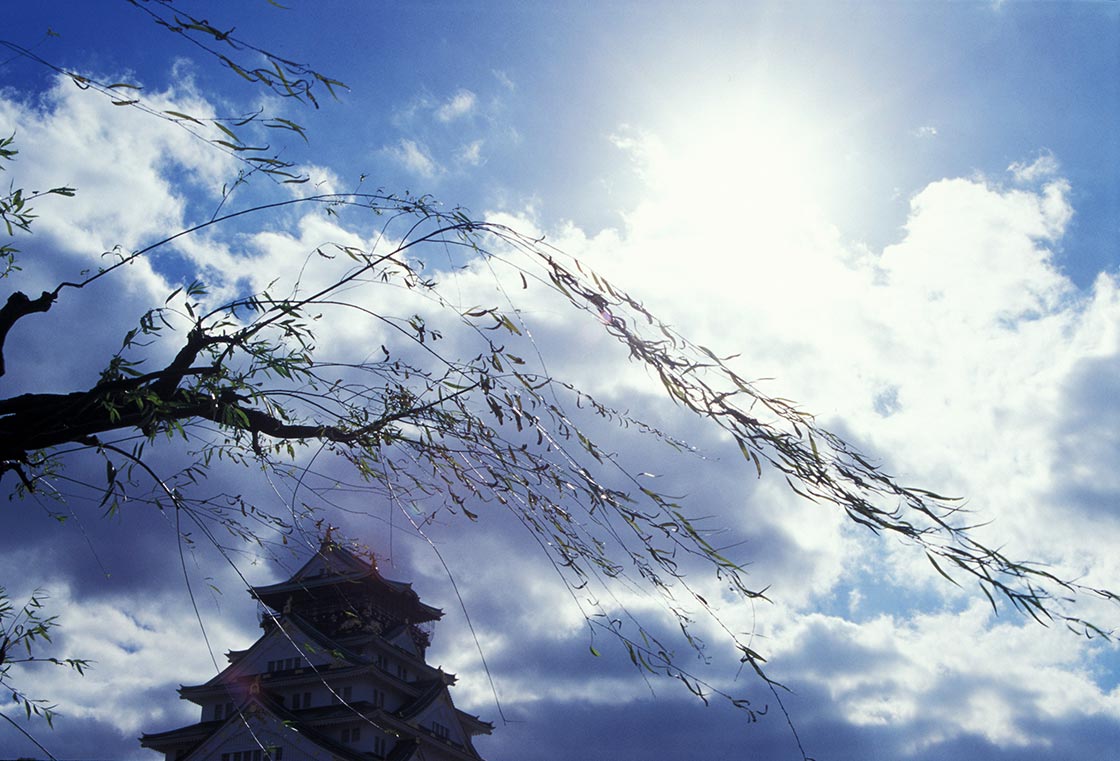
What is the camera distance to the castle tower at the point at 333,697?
2391 cm

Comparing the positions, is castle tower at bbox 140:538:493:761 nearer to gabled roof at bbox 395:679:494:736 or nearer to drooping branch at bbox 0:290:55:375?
gabled roof at bbox 395:679:494:736

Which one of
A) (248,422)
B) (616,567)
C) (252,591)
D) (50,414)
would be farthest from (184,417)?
(616,567)

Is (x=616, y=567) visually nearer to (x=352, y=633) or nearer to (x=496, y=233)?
(x=496, y=233)

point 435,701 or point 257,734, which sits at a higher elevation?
point 435,701

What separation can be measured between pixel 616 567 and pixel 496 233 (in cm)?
98

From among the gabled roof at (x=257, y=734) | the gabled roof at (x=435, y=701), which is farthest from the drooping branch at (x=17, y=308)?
the gabled roof at (x=435, y=701)

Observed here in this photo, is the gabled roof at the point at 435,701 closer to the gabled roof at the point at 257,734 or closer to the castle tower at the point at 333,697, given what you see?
the castle tower at the point at 333,697

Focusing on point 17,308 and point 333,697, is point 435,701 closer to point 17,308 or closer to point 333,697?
point 333,697

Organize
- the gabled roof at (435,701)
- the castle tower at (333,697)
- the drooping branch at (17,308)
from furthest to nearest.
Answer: the gabled roof at (435,701) < the castle tower at (333,697) < the drooping branch at (17,308)

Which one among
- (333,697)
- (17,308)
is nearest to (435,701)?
(333,697)

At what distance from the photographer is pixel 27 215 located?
282 centimetres

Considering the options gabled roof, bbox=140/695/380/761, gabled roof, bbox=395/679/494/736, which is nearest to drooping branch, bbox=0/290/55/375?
gabled roof, bbox=140/695/380/761

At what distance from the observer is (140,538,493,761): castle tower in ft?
78.4

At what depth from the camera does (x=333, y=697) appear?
76.0 ft
